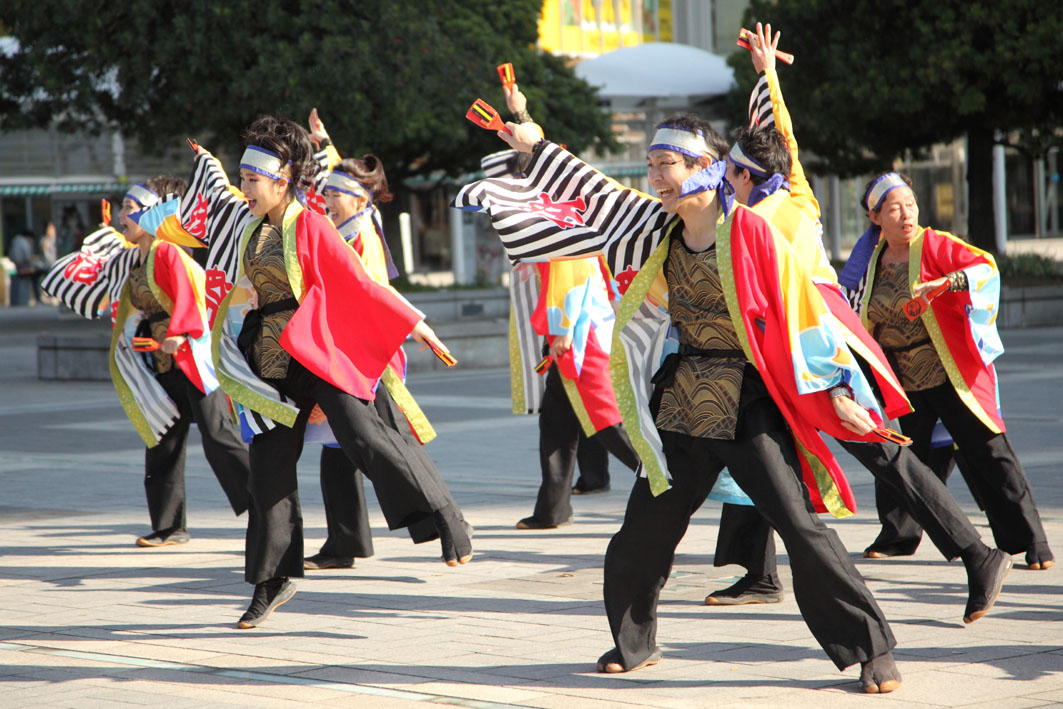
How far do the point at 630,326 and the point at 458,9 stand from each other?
1726 cm

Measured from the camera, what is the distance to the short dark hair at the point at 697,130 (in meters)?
4.55

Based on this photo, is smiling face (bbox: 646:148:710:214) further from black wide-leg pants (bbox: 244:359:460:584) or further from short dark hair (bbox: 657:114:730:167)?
black wide-leg pants (bbox: 244:359:460:584)

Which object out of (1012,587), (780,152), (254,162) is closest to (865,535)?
(1012,587)

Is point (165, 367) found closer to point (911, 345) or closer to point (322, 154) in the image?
point (322, 154)

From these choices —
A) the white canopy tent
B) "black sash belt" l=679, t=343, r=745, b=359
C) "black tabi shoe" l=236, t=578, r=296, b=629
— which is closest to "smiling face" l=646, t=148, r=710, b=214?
"black sash belt" l=679, t=343, r=745, b=359

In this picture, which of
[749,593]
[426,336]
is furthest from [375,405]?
[749,593]

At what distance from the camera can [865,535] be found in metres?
6.93

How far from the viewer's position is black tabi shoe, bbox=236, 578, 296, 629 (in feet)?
17.7

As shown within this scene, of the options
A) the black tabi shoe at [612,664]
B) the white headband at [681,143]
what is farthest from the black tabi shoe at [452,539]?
the white headband at [681,143]

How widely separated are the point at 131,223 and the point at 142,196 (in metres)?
0.18

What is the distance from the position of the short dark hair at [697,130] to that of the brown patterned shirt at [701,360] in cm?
27

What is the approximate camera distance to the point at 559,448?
302 inches

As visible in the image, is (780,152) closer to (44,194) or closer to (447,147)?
(447,147)

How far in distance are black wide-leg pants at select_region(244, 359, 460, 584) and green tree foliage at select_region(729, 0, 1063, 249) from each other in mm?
14571
